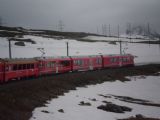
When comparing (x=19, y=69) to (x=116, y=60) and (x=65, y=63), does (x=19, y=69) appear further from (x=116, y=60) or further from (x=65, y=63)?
(x=116, y=60)

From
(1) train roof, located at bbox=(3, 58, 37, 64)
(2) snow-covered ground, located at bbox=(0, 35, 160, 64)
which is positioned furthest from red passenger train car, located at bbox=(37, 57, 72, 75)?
(2) snow-covered ground, located at bbox=(0, 35, 160, 64)

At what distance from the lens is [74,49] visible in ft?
297

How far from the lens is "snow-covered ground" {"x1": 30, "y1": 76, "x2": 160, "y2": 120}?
23.0 meters

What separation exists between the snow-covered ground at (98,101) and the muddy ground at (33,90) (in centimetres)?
99

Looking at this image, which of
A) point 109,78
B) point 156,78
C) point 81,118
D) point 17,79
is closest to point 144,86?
point 109,78

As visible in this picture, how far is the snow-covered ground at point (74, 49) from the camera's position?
7400cm

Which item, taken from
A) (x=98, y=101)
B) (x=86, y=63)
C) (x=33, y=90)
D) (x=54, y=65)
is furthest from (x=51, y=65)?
(x=98, y=101)

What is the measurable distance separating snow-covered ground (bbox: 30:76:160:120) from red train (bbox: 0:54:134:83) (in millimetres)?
6409

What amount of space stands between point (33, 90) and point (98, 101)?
282 inches

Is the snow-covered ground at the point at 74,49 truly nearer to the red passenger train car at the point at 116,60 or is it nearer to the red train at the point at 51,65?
the red passenger train car at the point at 116,60

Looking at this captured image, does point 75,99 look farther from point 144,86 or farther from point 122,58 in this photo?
point 122,58

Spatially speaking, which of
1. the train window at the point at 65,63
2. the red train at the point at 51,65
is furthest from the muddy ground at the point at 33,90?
the train window at the point at 65,63

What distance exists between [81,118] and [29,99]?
213 inches

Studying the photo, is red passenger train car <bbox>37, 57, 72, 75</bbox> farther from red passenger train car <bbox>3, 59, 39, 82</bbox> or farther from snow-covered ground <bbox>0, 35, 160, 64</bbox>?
snow-covered ground <bbox>0, 35, 160, 64</bbox>
